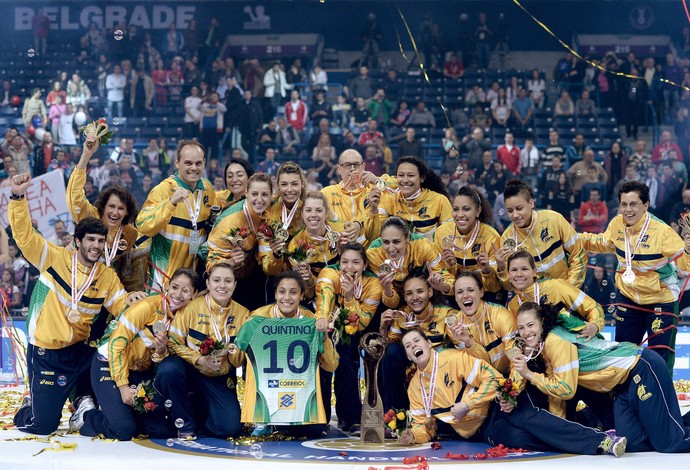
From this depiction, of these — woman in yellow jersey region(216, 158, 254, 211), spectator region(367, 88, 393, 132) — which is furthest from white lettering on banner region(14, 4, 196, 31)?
woman in yellow jersey region(216, 158, 254, 211)

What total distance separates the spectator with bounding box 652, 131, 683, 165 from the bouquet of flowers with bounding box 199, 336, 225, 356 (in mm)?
10954

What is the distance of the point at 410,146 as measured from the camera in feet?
53.0

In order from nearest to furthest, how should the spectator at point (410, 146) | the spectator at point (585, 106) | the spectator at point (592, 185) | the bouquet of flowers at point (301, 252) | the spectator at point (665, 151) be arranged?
1. the bouquet of flowers at point (301, 252)
2. the spectator at point (592, 185)
3. the spectator at point (410, 146)
4. the spectator at point (665, 151)
5. the spectator at point (585, 106)

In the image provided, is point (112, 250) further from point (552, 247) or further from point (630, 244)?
point (630, 244)

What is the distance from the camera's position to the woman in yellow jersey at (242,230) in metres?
7.62

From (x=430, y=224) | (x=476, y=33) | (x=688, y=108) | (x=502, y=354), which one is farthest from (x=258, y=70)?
(x=502, y=354)

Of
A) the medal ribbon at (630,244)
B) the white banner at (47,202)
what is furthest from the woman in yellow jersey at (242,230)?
the white banner at (47,202)

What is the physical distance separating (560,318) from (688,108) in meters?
11.7

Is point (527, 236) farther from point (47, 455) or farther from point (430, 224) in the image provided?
point (47, 455)

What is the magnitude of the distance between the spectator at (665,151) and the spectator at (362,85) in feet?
15.6

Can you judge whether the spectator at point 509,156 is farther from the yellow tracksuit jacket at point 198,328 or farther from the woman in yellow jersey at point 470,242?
the yellow tracksuit jacket at point 198,328

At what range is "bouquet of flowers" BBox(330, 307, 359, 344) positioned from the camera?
23.3 feet

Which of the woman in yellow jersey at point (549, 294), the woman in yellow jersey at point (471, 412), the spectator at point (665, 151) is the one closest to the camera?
the woman in yellow jersey at point (471, 412)

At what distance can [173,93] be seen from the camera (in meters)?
18.2
